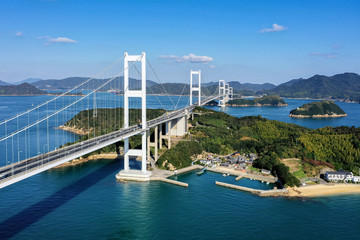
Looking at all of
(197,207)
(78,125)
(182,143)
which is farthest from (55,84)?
(197,207)

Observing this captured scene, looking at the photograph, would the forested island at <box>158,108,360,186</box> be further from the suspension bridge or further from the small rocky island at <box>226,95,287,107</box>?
the small rocky island at <box>226,95,287,107</box>

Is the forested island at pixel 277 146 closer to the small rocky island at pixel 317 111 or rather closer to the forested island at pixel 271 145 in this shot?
the forested island at pixel 271 145

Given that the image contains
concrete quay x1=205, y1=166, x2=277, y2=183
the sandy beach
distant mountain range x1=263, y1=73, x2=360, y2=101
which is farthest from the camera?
distant mountain range x1=263, y1=73, x2=360, y2=101

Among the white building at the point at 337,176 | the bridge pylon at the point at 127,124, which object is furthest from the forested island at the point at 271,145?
the bridge pylon at the point at 127,124

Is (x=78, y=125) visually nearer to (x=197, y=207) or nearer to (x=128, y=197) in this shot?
(x=128, y=197)

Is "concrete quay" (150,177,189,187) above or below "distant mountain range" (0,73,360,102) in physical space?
below

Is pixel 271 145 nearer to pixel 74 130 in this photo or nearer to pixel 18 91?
pixel 74 130

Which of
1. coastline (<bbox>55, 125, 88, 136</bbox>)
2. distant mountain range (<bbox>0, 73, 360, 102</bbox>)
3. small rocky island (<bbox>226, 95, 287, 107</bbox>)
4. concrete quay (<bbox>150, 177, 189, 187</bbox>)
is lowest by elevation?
concrete quay (<bbox>150, 177, 189, 187</bbox>)

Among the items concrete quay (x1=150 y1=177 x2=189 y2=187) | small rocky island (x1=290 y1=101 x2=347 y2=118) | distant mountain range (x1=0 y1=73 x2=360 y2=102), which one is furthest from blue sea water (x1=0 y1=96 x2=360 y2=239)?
distant mountain range (x1=0 y1=73 x2=360 y2=102)
